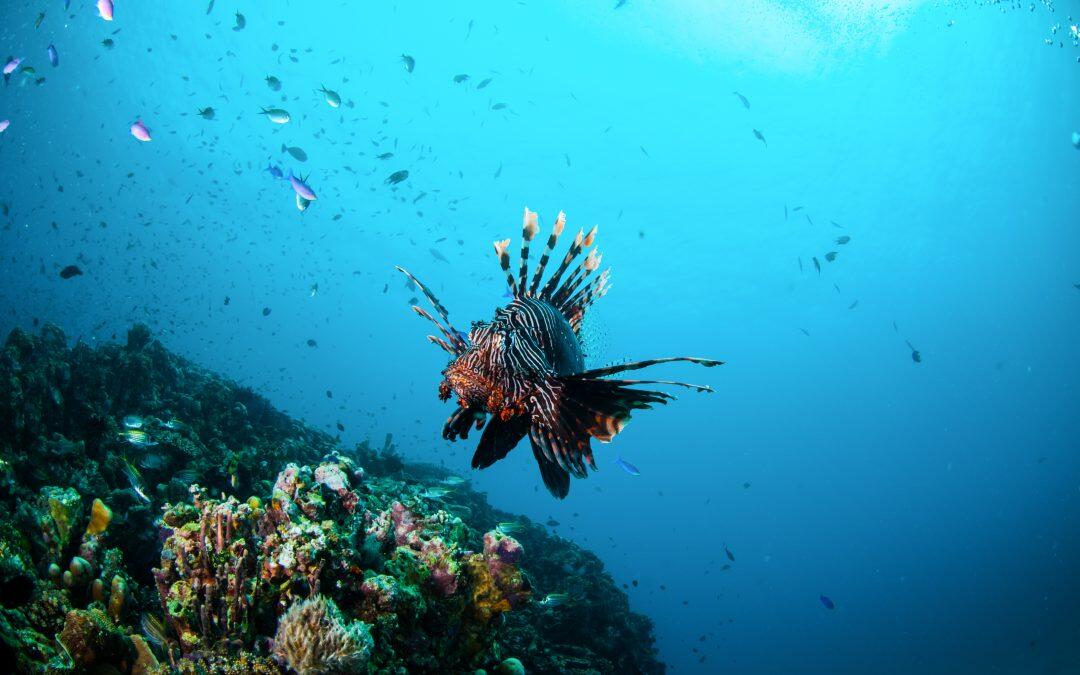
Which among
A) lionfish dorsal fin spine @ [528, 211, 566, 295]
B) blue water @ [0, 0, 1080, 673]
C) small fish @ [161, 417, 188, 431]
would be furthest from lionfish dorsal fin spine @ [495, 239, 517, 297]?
small fish @ [161, 417, 188, 431]

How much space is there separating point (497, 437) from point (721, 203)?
142 ft

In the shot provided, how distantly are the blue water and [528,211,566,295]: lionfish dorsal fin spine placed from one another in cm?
142

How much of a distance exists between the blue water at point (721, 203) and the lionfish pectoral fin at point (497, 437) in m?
2.09

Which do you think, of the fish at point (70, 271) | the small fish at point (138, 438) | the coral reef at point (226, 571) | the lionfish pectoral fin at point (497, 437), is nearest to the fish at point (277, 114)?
the fish at point (70, 271)

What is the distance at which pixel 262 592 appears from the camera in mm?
2336

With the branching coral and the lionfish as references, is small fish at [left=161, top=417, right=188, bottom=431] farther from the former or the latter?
the branching coral

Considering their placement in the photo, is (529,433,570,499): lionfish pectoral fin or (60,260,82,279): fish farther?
(60,260,82,279): fish

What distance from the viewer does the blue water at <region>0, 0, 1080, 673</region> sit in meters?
31.5

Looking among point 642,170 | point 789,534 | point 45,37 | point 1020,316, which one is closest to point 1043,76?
point 642,170

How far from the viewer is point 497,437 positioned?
2.83 meters

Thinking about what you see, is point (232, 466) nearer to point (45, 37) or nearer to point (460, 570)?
point (460, 570)

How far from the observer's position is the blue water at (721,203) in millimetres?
31547

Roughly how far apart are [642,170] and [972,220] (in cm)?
2960

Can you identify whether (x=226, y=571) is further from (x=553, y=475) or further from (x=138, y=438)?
(x=138, y=438)
